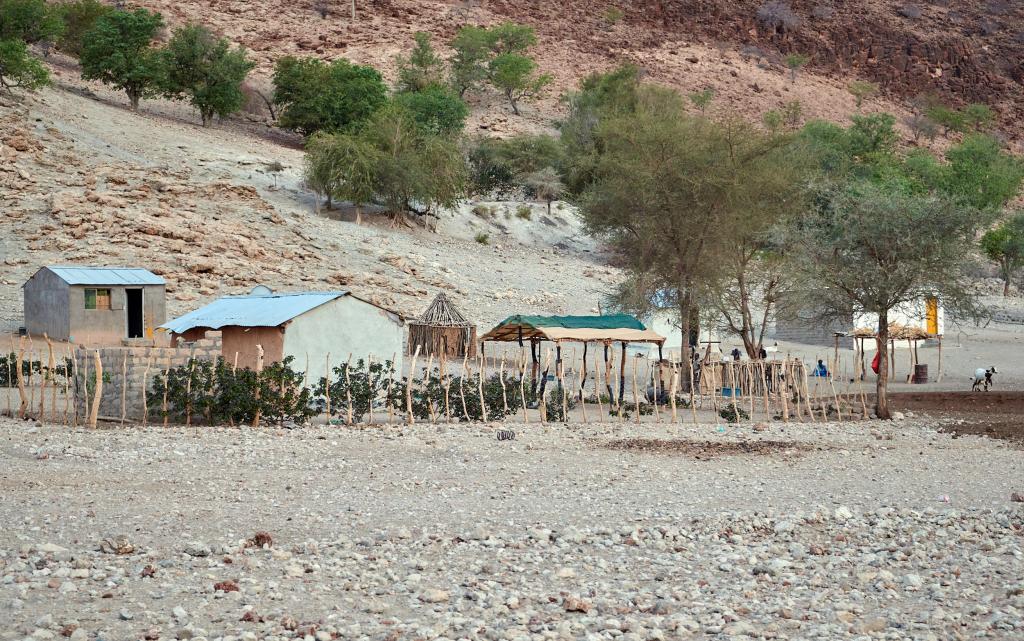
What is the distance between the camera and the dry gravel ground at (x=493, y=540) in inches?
293

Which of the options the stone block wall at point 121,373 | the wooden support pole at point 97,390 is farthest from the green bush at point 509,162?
the wooden support pole at point 97,390

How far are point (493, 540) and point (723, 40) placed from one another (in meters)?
94.3

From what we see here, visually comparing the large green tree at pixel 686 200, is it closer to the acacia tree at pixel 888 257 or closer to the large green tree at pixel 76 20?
the acacia tree at pixel 888 257

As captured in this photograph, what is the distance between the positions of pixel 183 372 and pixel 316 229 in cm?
2507

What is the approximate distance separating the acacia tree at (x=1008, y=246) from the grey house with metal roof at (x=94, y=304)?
39.1 meters

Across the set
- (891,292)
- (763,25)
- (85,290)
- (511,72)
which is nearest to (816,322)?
(891,292)

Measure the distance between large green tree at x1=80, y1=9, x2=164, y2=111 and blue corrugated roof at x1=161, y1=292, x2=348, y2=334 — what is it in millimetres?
37003

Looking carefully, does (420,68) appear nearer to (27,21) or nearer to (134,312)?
(27,21)

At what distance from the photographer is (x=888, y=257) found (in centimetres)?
2070

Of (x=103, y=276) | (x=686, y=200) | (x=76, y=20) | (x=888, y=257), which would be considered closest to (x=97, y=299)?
(x=103, y=276)

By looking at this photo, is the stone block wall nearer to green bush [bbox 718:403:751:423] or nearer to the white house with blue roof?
the white house with blue roof

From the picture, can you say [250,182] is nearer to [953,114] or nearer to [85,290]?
[85,290]

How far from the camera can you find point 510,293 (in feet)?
126

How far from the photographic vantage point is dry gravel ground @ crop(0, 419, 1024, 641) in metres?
7.45
